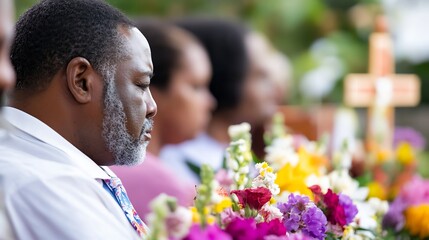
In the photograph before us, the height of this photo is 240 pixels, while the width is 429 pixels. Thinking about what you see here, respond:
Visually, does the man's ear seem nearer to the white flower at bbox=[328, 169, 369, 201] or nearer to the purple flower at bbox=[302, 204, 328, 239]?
the purple flower at bbox=[302, 204, 328, 239]

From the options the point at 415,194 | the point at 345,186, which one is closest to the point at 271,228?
the point at 345,186

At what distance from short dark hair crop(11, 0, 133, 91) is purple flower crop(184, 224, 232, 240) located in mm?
542

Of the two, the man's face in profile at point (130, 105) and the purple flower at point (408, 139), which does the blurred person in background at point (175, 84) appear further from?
the man's face in profile at point (130, 105)

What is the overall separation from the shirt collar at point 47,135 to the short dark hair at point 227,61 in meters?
3.11

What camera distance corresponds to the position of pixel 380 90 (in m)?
5.52

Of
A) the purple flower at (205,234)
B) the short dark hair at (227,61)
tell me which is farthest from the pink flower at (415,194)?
the purple flower at (205,234)

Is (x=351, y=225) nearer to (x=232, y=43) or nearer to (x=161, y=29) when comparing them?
(x=161, y=29)

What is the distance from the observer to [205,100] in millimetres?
4555

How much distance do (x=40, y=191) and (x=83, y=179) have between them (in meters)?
0.10

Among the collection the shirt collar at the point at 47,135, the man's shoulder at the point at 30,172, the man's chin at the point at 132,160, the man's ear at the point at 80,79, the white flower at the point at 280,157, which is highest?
the white flower at the point at 280,157

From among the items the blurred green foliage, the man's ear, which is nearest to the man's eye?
the man's ear

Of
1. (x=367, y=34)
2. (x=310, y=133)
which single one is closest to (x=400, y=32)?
(x=367, y=34)

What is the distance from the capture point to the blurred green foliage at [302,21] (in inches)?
397

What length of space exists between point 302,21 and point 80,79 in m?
9.48
